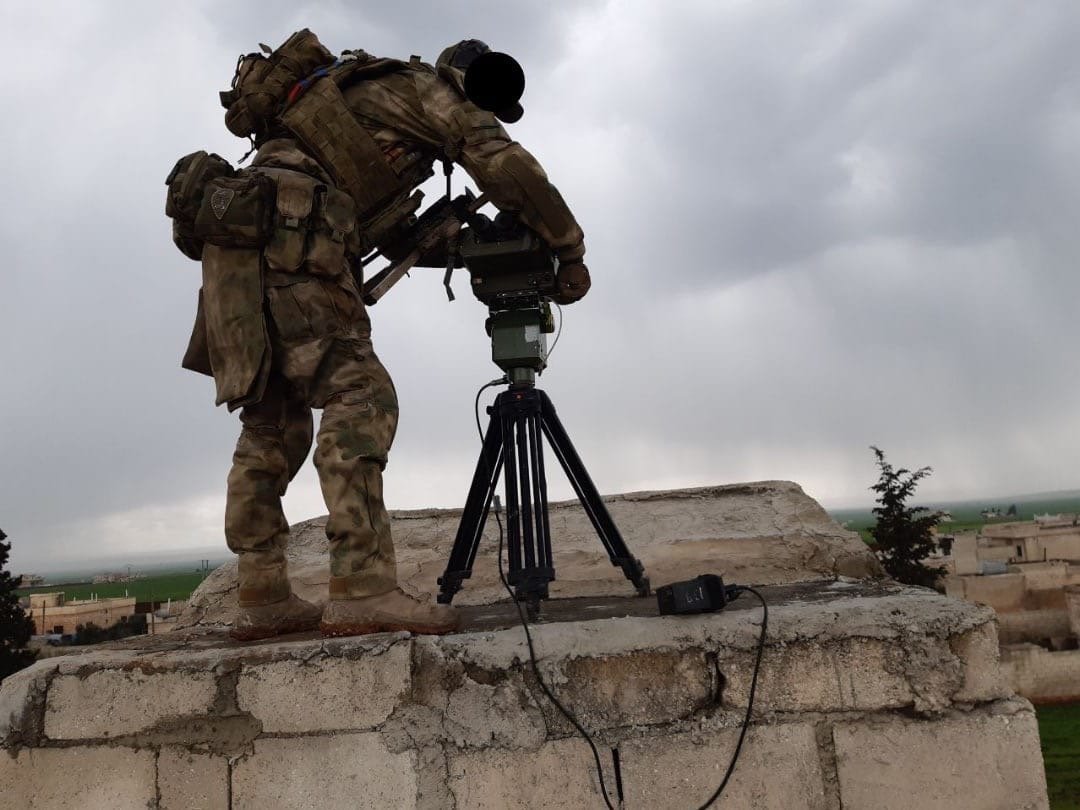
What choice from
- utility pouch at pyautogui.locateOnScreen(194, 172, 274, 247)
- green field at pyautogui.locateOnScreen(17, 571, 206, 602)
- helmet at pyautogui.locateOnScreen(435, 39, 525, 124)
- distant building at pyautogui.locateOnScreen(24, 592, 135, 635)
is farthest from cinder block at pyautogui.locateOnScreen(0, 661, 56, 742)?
green field at pyautogui.locateOnScreen(17, 571, 206, 602)

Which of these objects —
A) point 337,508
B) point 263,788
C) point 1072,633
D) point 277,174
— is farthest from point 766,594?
point 1072,633

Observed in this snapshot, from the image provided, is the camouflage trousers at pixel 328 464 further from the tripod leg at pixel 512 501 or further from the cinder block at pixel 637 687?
the cinder block at pixel 637 687

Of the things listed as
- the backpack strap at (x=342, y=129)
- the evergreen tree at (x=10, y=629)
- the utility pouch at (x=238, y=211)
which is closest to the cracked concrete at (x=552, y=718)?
the utility pouch at (x=238, y=211)

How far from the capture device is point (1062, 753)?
15.8 m

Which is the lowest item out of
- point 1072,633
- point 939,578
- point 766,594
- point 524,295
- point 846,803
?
point 1072,633

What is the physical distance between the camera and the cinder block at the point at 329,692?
2092 mm

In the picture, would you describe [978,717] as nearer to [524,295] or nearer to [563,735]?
[563,735]

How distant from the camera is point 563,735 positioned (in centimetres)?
206

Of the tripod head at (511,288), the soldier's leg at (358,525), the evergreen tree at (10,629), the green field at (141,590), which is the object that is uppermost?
the tripod head at (511,288)

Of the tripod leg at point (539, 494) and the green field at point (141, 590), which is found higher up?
the tripod leg at point (539, 494)

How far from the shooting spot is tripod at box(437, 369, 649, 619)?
2.48 m

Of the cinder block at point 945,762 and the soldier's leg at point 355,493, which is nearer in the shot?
the cinder block at point 945,762

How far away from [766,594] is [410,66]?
2305 mm

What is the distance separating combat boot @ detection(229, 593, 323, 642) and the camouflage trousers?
3 cm
